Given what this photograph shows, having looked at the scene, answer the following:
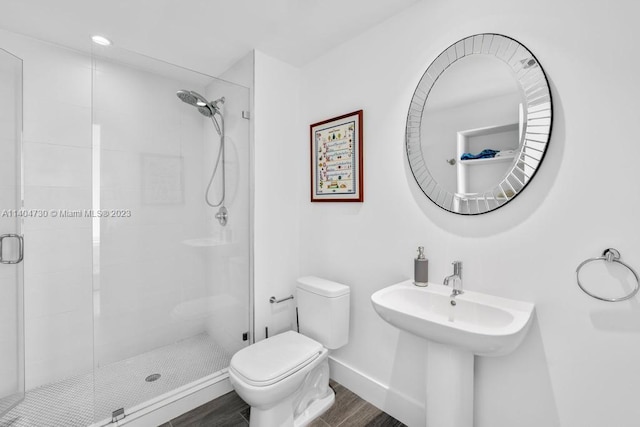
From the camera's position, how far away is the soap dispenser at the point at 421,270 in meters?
1.54

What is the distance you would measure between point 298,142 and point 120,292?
163cm

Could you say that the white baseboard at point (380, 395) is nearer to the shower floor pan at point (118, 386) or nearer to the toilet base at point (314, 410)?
the toilet base at point (314, 410)

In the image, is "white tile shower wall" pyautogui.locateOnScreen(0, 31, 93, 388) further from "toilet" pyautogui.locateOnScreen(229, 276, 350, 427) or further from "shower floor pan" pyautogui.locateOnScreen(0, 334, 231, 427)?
"toilet" pyautogui.locateOnScreen(229, 276, 350, 427)

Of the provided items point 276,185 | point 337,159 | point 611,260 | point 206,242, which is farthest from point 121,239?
point 611,260

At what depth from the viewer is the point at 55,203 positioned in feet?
6.57

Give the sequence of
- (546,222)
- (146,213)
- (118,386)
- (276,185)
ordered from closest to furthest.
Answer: (546,222), (118,386), (146,213), (276,185)

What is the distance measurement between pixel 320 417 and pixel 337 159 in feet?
5.51

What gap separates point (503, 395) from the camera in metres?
1.33

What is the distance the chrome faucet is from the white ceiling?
149cm

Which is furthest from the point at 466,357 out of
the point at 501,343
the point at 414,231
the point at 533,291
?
the point at 414,231

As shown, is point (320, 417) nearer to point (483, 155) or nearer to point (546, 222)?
point (546, 222)

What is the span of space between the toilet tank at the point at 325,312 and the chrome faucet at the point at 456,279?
0.69m

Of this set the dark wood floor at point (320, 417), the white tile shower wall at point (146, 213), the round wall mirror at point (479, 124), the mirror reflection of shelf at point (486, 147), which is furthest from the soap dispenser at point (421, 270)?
the white tile shower wall at point (146, 213)

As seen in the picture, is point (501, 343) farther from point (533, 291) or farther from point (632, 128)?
point (632, 128)
